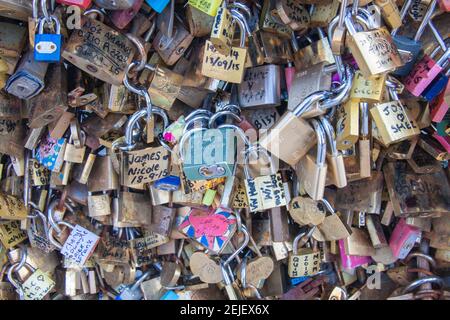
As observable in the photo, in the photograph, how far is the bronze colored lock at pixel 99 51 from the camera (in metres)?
1.31

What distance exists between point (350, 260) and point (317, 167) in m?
0.50

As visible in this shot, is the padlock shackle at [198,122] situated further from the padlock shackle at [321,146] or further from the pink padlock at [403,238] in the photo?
the pink padlock at [403,238]

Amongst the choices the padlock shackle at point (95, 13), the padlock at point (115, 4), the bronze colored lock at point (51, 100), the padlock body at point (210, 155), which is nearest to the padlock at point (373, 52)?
the padlock body at point (210, 155)

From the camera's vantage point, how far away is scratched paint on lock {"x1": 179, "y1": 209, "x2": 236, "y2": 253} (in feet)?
5.14

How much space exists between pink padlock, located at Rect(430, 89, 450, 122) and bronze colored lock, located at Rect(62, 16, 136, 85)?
2.57ft

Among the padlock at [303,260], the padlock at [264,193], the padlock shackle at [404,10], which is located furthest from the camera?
the padlock at [303,260]

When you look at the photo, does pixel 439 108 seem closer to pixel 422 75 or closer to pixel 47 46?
pixel 422 75

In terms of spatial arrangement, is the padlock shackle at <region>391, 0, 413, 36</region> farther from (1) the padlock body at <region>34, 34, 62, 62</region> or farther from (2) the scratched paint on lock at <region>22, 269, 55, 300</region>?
(2) the scratched paint on lock at <region>22, 269, 55, 300</region>

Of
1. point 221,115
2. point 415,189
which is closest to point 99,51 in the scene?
point 221,115

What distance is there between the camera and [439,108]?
1345 mm

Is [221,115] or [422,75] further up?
[422,75]

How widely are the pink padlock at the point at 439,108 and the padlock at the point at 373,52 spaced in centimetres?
21

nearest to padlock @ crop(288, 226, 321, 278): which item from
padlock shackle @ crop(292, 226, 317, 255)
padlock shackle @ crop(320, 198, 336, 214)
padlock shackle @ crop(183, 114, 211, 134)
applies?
padlock shackle @ crop(292, 226, 317, 255)
